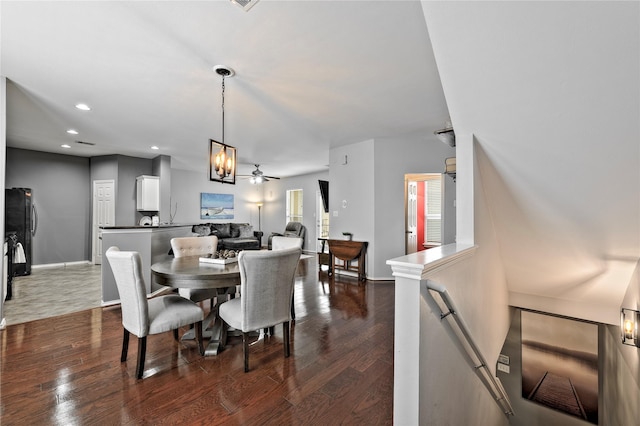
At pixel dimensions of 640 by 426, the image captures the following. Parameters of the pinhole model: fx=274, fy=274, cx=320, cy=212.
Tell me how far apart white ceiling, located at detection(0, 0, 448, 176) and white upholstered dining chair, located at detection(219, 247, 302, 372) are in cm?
166

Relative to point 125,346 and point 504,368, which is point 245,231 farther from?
point 504,368

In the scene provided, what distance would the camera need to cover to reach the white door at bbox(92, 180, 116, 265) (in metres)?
6.18

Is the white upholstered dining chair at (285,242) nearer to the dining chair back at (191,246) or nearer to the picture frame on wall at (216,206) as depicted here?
the dining chair back at (191,246)

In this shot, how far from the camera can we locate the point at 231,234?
26.2 ft

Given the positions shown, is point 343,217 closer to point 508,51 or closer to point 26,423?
point 508,51

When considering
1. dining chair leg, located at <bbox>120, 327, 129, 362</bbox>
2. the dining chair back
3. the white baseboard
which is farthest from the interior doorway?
the white baseboard

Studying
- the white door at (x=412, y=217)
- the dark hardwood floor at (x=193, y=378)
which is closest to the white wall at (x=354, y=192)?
the white door at (x=412, y=217)

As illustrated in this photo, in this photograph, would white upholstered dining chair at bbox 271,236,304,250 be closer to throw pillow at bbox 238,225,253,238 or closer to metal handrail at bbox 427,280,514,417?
metal handrail at bbox 427,280,514,417

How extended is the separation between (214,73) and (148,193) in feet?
15.3

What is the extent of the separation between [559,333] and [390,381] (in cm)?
385

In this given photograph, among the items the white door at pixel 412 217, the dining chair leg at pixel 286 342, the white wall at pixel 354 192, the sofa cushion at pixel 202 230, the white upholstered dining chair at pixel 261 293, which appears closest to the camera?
the white upholstered dining chair at pixel 261 293

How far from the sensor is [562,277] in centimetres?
302

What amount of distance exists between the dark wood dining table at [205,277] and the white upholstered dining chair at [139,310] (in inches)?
7.7

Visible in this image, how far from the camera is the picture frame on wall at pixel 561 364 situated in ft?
13.3
